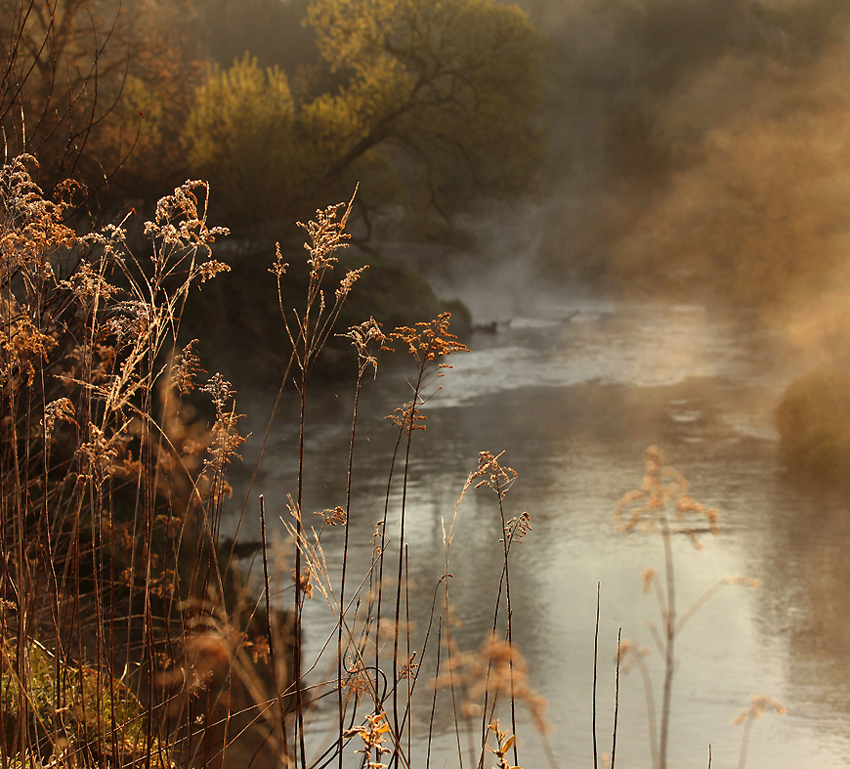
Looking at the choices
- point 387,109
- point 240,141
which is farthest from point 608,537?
point 387,109

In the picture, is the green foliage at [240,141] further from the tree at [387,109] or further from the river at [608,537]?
the river at [608,537]

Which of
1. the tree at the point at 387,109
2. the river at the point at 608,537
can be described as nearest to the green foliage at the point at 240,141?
the tree at the point at 387,109

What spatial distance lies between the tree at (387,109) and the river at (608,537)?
2.25m

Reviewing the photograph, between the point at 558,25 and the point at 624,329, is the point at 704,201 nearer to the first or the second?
the point at 558,25

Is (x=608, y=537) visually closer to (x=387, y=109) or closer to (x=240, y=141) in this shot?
(x=240, y=141)

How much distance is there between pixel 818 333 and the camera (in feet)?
30.6

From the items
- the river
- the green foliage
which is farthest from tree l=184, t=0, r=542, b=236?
the river

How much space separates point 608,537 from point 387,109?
6.05 meters

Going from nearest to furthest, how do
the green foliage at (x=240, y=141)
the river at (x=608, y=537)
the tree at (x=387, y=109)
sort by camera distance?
the river at (x=608, y=537) < the green foliage at (x=240, y=141) < the tree at (x=387, y=109)

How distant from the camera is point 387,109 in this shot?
873cm

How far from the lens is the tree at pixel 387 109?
26.0 feet

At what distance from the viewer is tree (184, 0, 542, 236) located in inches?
312

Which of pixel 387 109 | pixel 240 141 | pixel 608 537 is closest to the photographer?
pixel 608 537

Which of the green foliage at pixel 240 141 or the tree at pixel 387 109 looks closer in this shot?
the green foliage at pixel 240 141
